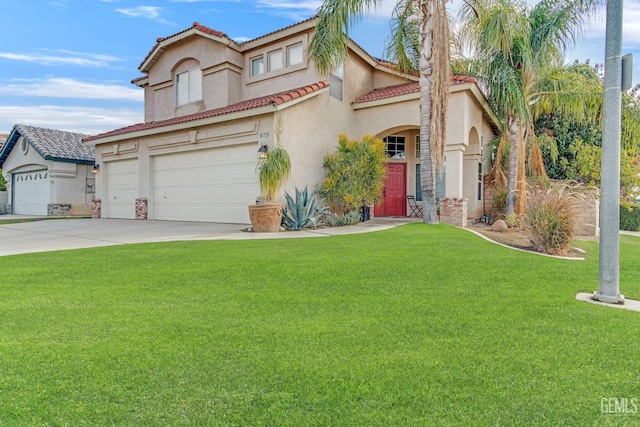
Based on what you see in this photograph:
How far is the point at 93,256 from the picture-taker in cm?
682

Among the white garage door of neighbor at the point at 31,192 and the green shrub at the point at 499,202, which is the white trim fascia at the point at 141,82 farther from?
the green shrub at the point at 499,202

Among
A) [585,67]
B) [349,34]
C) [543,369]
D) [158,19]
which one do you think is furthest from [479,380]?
[158,19]

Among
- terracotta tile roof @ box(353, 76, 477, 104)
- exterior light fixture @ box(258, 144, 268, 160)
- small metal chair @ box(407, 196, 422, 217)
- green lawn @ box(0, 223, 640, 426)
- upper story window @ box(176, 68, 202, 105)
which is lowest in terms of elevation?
green lawn @ box(0, 223, 640, 426)

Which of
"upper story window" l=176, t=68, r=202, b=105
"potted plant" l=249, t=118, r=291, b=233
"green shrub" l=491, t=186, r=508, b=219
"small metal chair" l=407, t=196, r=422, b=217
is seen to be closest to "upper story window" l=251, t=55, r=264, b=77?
"upper story window" l=176, t=68, r=202, b=105

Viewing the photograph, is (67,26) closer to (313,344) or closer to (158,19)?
(158,19)

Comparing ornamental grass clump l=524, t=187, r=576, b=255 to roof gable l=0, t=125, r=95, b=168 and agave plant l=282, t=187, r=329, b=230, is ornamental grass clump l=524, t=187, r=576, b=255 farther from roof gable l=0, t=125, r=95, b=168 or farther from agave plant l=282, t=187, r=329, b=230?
roof gable l=0, t=125, r=95, b=168

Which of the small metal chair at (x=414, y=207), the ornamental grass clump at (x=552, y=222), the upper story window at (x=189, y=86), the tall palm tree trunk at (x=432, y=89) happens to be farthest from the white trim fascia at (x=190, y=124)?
the small metal chair at (x=414, y=207)

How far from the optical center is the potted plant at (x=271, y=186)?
11.1 meters

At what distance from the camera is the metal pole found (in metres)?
4.34

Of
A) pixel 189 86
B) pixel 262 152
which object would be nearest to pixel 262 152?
pixel 262 152

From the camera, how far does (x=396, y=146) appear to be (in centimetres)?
1677

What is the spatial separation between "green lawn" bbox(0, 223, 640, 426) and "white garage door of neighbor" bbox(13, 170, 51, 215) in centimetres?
2007

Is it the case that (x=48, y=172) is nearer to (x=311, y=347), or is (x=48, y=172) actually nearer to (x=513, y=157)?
(x=513, y=157)

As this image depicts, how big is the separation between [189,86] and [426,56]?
10.8 meters
